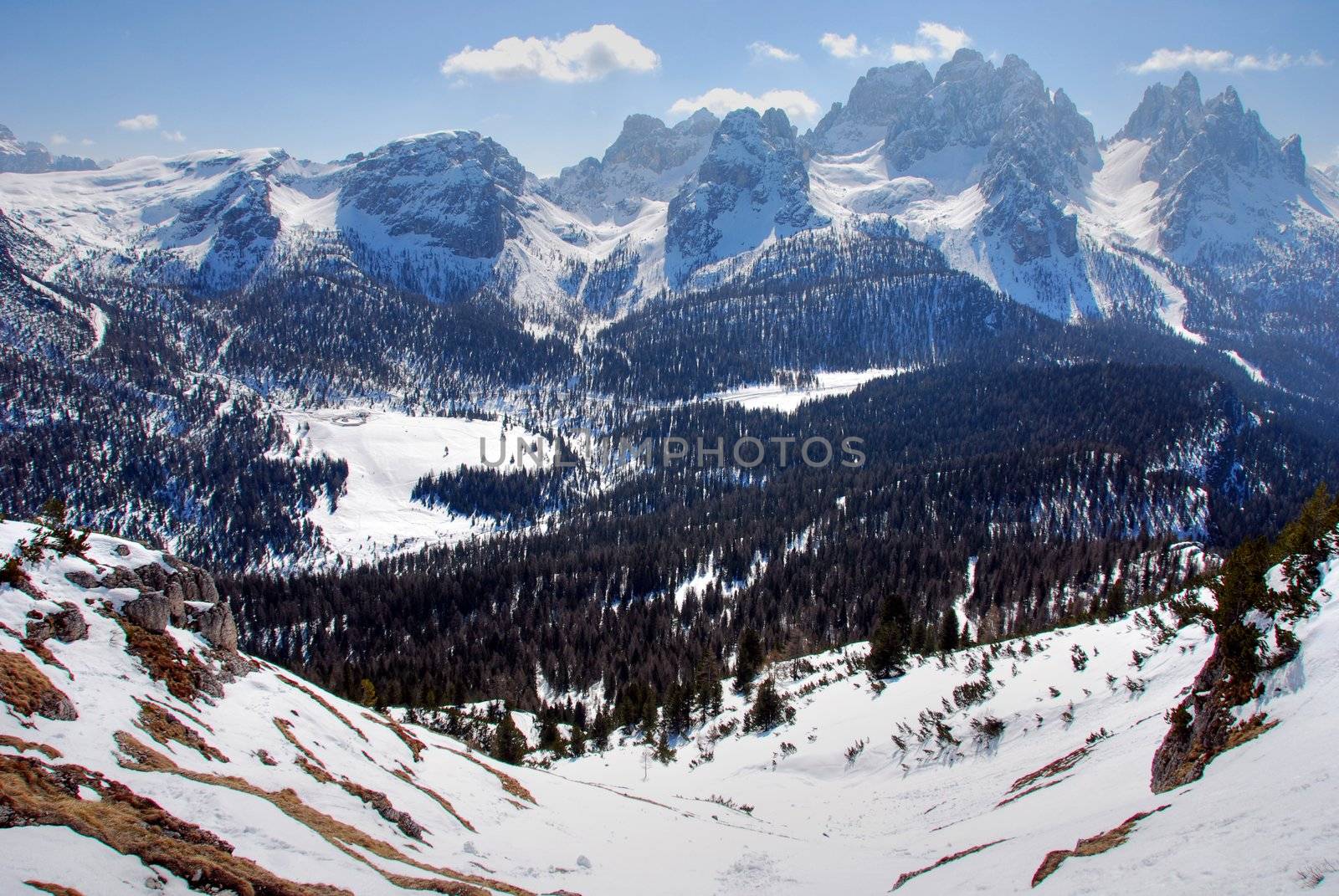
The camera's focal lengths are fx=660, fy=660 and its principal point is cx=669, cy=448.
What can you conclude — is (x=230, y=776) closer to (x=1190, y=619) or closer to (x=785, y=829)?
(x=785, y=829)

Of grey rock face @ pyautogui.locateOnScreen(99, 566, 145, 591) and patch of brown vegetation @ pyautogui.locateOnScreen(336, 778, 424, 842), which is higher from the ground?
grey rock face @ pyautogui.locateOnScreen(99, 566, 145, 591)

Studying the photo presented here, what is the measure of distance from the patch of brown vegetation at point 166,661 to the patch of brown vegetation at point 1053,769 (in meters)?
39.0

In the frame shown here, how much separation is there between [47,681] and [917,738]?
45.6 m

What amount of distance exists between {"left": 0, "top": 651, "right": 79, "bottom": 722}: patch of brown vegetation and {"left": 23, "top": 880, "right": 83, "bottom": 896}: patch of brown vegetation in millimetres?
10702

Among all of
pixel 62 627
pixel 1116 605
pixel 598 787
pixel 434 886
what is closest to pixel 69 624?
pixel 62 627

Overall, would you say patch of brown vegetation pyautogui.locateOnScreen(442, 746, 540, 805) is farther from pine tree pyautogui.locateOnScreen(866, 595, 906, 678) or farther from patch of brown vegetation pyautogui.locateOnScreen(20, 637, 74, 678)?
pine tree pyautogui.locateOnScreen(866, 595, 906, 678)

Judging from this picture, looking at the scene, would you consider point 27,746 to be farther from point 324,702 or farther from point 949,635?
point 949,635

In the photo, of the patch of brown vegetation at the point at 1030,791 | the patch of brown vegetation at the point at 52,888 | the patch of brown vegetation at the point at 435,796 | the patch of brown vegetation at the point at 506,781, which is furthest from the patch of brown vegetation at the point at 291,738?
the patch of brown vegetation at the point at 1030,791

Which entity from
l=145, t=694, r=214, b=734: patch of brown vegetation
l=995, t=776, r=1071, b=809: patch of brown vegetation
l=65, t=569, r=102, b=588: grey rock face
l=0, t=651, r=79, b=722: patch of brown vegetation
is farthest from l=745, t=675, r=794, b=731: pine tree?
l=0, t=651, r=79, b=722: patch of brown vegetation

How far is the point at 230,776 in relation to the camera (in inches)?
898

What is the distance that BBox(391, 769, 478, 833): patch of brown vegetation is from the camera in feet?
92.3

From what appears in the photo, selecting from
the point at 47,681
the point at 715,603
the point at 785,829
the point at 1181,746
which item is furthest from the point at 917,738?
the point at 715,603

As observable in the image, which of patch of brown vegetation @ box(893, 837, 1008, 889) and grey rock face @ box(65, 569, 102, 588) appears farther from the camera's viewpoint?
grey rock face @ box(65, 569, 102, 588)

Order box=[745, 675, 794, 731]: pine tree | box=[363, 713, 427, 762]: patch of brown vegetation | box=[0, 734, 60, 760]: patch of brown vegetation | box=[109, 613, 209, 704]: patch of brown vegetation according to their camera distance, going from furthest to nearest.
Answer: box=[745, 675, 794, 731]: pine tree < box=[363, 713, 427, 762]: patch of brown vegetation < box=[109, 613, 209, 704]: patch of brown vegetation < box=[0, 734, 60, 760]: patch of brown vegetation
